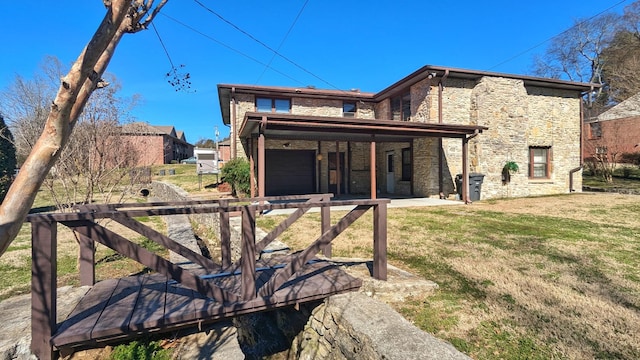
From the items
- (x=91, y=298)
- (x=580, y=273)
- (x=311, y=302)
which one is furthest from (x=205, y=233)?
(x=580, y=273)

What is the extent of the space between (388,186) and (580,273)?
34.0 ft

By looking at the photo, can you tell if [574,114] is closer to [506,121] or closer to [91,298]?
[506,121]

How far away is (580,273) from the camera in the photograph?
354 cm

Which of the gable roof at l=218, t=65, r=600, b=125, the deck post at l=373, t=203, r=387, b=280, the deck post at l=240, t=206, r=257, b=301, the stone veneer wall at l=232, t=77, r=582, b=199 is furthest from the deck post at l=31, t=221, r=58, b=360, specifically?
the gable roof at l=218, t=65, r=600, b=125

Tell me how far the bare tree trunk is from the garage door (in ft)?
39.9

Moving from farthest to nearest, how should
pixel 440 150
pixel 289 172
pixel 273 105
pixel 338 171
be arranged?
1. pixel 289 172
2. pixel 338 171
3. pixel 273 105
4. pixel 440 150

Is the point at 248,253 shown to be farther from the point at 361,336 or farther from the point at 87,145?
the point at 87,145

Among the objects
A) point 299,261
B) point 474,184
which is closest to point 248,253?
point 299,261

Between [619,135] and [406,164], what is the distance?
49.2 ft

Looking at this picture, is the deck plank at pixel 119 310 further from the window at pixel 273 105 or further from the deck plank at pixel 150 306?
the window at pixel 273 105

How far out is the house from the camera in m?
11.2

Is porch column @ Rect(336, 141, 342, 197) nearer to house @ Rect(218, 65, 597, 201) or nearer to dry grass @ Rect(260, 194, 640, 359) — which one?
house @ Rect(218, 65, 597, 201)

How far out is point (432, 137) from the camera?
10672 millimetres

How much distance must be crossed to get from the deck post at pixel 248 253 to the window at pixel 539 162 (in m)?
13.9
